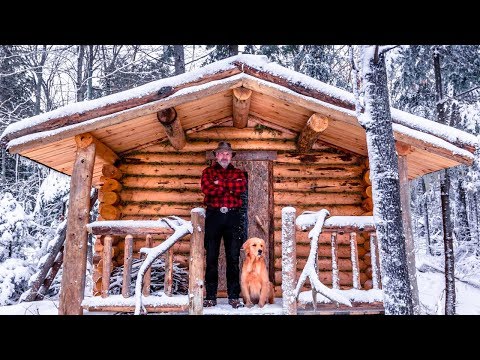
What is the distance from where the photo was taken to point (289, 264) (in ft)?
15.3

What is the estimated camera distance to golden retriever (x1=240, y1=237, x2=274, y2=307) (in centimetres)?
496

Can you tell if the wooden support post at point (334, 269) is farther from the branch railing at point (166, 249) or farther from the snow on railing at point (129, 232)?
the snow on railing at point (129, 232)

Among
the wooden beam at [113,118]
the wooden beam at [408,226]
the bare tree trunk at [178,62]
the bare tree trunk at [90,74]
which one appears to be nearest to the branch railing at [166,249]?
the wooden beam at [113,118]

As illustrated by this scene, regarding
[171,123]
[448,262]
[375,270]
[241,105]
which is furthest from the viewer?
[448,262]

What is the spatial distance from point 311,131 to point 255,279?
8.75 feet

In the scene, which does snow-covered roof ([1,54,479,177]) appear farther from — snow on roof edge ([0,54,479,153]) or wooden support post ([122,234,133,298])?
wooden support post ([122,234,133,298])

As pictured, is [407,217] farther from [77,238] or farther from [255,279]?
[77,238]

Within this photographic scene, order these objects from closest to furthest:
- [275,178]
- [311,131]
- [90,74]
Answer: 1. [311,131]
2. [275,178]
3. [90,74]

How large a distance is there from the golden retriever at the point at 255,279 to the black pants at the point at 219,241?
20cm

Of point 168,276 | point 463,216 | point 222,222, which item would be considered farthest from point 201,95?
point 463,216

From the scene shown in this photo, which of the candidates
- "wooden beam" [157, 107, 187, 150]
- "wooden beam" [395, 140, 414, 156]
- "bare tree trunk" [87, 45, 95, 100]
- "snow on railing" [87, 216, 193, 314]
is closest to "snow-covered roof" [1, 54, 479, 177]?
"wooden beam" [395, 140, 414, 156]

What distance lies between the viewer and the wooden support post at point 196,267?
15.0ft
